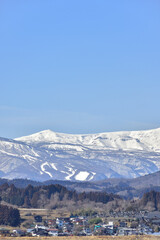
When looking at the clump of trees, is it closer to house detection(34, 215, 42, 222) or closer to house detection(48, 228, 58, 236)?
house detection(34, 215, 42, 222)

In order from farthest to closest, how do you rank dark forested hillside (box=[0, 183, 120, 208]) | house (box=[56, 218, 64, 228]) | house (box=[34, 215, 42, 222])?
1. dark forested hillside (box=[0, 183, 120, 208])
2. house (box=[34, 215, 42, 222])
3. house (box=[56, 218, 64, 228])

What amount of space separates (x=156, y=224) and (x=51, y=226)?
15.9m

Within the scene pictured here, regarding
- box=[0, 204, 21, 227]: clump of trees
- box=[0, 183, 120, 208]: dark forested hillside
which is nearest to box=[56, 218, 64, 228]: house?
box=[0, 204, 21, 227]: clump of trees

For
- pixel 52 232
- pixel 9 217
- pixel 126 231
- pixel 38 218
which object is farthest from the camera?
pixel 38 218

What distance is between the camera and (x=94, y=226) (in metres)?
103

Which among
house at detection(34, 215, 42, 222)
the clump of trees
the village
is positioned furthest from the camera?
house at detection(34, 215, 42, 222)

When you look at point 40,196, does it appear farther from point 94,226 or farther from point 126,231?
point 126,231

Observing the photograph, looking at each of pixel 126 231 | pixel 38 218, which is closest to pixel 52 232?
pixel 126 231

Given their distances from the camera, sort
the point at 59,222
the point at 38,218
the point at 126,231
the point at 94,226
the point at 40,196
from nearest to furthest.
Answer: the point at 126,231, the point at 94,226, the point at 59,222, the point at 38,218, the point at 40,196

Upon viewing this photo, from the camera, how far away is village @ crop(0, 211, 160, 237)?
3664 inches

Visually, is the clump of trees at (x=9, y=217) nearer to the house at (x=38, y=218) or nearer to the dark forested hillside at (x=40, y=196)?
the house at (x=38, y=218)

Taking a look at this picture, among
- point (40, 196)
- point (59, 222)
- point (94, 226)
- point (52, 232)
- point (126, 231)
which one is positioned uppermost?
point (40, 196)

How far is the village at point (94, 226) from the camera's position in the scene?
93062mm

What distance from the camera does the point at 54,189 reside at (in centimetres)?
17588
